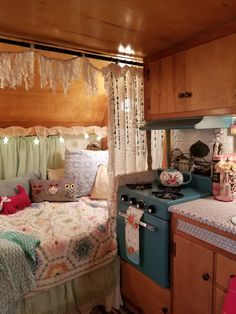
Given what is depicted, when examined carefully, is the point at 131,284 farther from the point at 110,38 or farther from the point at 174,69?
the point at 110,38

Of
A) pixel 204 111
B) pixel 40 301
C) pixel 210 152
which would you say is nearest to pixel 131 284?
pixel 40 301

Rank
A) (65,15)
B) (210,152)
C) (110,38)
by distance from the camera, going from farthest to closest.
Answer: (210,152) → (110,38) → (65,15)

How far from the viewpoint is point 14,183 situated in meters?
2.71

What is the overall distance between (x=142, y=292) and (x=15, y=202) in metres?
1.44

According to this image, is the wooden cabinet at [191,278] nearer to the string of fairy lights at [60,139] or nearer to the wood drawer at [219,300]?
the wood drawer at [219,300]

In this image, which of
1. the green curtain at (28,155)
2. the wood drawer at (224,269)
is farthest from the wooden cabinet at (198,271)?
the green curtain at (28,155)

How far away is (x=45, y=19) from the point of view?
138 centimetres

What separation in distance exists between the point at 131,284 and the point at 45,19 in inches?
76.0

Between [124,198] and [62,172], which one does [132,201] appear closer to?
[124,198]

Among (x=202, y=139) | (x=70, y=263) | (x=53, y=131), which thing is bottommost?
(x=70, y=263)

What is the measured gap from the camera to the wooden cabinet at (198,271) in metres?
1.36

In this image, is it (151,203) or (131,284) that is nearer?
(151,203)

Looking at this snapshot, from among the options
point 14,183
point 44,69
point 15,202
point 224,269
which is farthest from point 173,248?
Answer: point 14,183

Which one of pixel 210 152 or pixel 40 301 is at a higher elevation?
pixel 210 152
